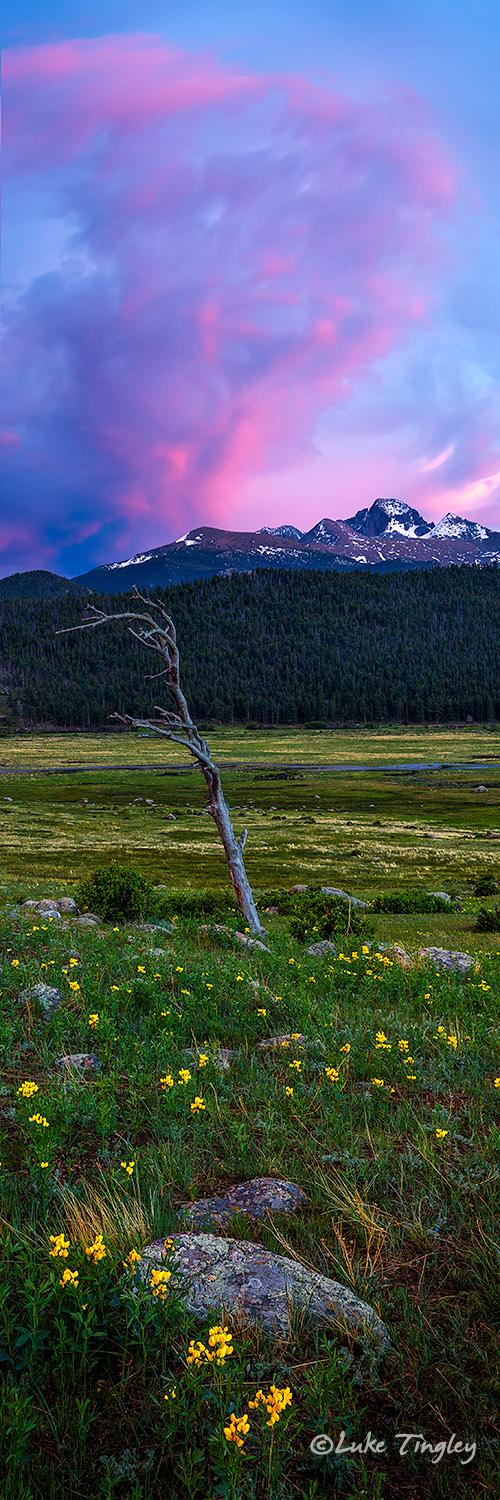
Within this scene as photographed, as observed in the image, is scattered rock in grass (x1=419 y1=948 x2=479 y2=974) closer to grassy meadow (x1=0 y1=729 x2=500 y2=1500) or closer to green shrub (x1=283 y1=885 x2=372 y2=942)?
grassy meadow (x1=0 y1=729 x2=500 y2=1500)

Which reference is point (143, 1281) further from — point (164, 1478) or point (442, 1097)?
point (442, 1097)

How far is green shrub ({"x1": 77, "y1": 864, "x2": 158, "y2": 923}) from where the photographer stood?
2264cm

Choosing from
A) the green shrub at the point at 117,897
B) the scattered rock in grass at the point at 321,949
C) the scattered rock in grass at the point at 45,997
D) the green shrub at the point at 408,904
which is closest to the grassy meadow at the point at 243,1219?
the scattered rock in grass at the point at 45,997

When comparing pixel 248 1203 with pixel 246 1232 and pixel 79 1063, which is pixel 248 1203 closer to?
pixel 246 1232

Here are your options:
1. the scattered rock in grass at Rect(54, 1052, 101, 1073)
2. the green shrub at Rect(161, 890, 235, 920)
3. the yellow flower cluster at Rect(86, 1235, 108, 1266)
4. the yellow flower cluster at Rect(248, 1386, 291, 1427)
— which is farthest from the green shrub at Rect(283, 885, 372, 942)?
the yellow flower cluster at Rect(248, 1386, 291, 1427)

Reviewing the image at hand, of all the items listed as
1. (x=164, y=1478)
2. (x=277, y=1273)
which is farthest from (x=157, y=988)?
(x=164, y=1478)

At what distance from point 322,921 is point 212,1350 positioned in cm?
1865

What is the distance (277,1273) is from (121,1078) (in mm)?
→ 3222

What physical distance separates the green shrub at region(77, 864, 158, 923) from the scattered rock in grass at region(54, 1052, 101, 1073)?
15.4 m

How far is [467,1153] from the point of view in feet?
18.0

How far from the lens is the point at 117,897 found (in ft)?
77.3

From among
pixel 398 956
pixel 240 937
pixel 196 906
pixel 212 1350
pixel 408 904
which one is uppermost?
pixel 212 1350

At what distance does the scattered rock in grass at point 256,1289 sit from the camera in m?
3.67

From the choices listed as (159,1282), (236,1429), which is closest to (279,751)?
(159,1282)
